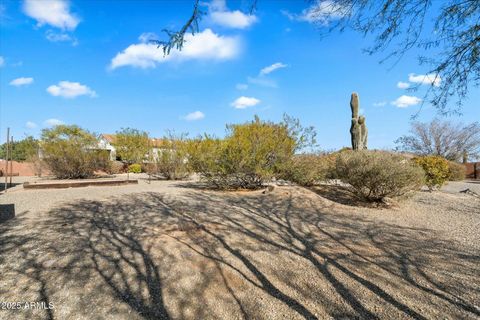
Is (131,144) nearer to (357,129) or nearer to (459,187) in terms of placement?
(357,129)

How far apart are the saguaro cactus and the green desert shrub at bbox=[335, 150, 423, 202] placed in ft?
15.8

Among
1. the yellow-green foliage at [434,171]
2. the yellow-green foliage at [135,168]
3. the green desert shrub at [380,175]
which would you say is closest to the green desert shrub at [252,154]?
the green desert shrub at [380,175]

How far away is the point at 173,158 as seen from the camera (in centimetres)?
1684

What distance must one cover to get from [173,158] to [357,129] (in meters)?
10.4

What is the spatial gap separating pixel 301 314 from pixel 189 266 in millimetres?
1544

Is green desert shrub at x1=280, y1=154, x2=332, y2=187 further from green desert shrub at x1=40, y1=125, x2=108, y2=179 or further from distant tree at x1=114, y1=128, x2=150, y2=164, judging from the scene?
distant tree at x1=114, y1=128, x2=150, y2=164

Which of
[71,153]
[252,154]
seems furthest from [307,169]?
[71,153]

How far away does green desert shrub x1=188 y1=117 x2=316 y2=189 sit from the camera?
10.5 meters

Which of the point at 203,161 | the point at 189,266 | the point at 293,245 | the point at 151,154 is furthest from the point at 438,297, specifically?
the point at 151,154

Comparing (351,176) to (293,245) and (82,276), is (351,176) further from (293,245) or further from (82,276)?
(82,276)

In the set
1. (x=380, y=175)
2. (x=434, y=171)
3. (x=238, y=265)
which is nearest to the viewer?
(x=238, y=265)

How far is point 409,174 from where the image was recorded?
7211mm

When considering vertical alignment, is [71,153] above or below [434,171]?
above

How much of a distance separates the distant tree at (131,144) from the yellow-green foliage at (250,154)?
65.0 feet
